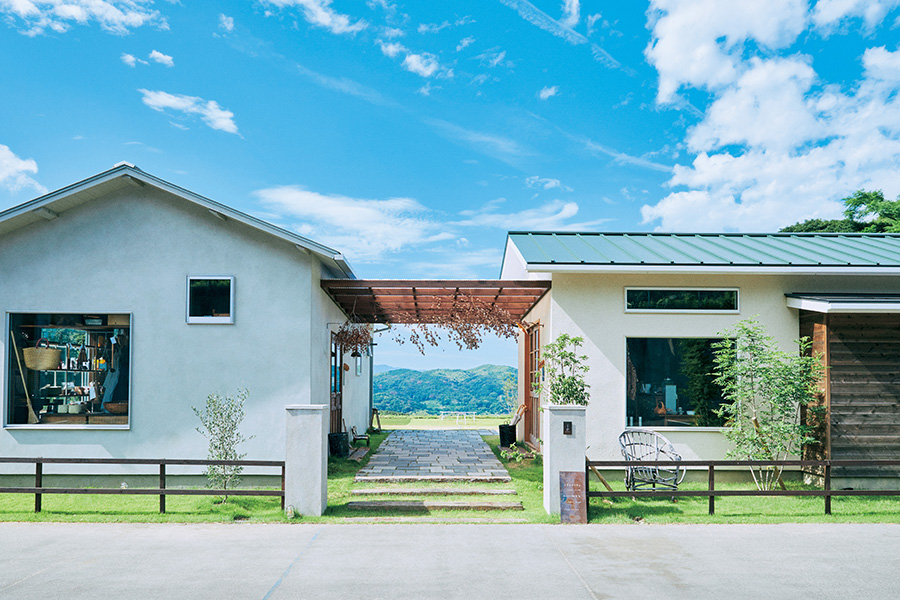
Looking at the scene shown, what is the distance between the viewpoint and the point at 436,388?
122 feet

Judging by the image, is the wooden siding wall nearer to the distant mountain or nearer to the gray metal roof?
the gray metal roof

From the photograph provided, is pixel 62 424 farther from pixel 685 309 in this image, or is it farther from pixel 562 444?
pixel 685 309

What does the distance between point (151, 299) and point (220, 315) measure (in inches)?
45.8

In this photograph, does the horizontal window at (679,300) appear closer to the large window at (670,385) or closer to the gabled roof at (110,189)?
the large window at (670,385)

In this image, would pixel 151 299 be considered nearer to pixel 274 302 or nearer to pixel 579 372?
pixel 274 302

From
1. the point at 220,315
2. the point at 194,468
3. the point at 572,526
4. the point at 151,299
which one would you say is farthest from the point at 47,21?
the point at 572,526

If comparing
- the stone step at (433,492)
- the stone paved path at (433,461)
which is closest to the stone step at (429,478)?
the stone paved path at (433,461)

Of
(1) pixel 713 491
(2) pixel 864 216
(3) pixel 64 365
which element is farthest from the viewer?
(2) pixel 864 216

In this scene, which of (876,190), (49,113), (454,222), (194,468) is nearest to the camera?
(194,468)

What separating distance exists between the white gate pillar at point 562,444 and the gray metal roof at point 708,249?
292cm

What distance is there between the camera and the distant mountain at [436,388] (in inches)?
1357

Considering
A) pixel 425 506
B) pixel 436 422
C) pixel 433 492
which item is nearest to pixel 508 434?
pixel 433 492

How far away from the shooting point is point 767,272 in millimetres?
10016

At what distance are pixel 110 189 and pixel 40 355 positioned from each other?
307cm
